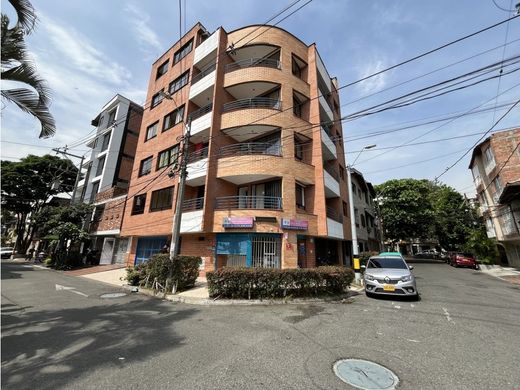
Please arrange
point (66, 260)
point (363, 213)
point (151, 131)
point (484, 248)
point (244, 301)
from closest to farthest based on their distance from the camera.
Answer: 1. point (244, 301)
2. point (66, 260)
3. point (151, 131)
4. point (484, 248)
5. point (363, 213)

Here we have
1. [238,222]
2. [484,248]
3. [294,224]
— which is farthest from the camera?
[484,248]

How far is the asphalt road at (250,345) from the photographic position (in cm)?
367

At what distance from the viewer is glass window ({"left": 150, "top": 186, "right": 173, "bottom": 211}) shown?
1770cm

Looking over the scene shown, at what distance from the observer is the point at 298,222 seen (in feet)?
46.3

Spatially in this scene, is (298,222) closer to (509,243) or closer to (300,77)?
(300,77)

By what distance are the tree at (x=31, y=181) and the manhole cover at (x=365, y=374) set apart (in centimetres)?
3814

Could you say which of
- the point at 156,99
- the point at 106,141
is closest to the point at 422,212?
the point at 156,99

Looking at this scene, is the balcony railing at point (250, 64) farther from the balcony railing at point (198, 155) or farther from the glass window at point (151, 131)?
the glass window at point (151, 131)

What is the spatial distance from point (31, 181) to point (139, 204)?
23256 mm

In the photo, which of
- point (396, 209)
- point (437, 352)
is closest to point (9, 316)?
point (437, 352)

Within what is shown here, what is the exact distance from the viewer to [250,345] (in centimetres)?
494

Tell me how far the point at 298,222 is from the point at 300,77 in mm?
12478

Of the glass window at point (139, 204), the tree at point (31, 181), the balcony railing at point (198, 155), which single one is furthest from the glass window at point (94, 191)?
the balcony railing at point (198, 155)

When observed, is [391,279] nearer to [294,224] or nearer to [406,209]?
[294,224]
